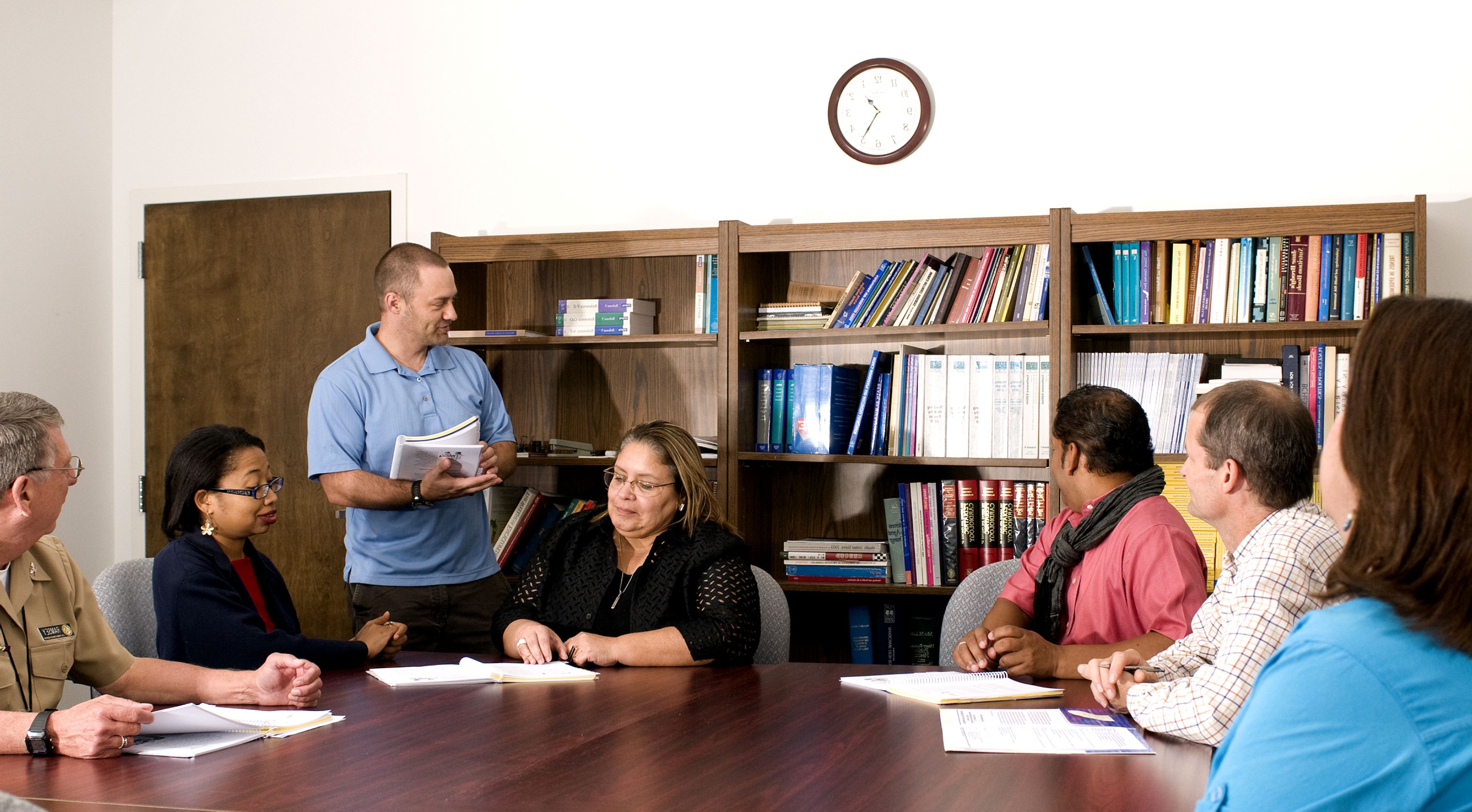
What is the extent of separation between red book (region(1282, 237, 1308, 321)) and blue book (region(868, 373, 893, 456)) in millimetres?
1184

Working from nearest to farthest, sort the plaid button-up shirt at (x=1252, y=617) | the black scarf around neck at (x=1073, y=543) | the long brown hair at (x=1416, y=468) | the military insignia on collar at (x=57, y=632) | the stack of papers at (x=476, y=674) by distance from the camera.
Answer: the long brown hair at (x=1416, y=468) → the plaid button-up shirt at (x=1252, y=617) → the military insignia on collar at (x=57, y=632) → the stack of papers at (x=476, y=674) → the black scarf around neck at (x=1073, y=543)

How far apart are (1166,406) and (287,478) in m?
3.11

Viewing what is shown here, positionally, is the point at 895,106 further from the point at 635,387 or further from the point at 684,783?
the point at 684,783

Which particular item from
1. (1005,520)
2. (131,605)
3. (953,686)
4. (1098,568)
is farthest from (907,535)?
(131,605)

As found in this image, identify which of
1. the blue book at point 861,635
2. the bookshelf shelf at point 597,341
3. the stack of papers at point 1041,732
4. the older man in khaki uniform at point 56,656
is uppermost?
the bookshelf shelf at point 597,341

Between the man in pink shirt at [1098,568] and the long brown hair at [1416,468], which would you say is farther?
the man in pink shirt at [1098,568]

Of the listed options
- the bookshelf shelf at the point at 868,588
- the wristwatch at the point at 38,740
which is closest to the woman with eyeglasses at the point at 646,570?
the wristwatch at the point at 38,740

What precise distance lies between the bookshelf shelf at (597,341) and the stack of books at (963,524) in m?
0.84

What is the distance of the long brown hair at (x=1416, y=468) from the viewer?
971 millimetres

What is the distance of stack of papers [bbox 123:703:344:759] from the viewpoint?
169 cm

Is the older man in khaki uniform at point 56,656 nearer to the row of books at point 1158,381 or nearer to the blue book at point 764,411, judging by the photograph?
the blue book at point 764,411

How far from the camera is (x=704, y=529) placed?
2.67 metres

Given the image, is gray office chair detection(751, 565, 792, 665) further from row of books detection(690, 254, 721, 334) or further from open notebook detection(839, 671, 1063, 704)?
row of books detection(690, 254, 721, 334)

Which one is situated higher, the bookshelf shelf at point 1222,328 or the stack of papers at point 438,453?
the bookshelf shelf at point 1222,328
